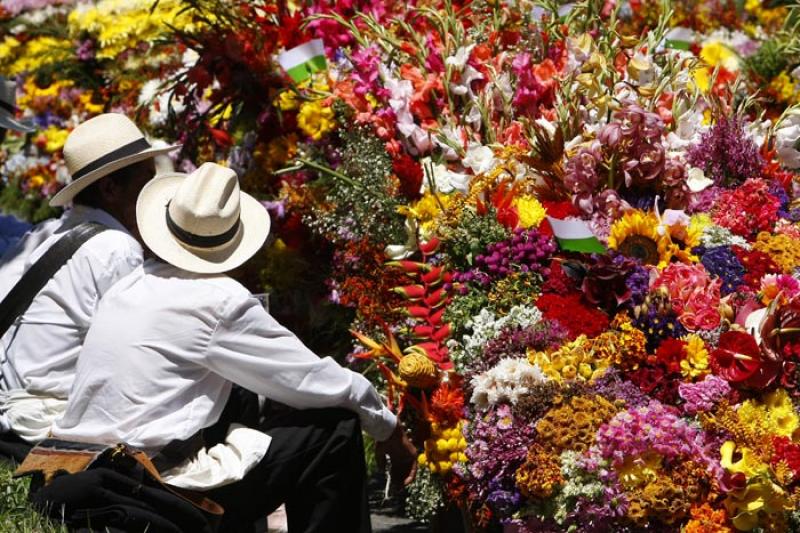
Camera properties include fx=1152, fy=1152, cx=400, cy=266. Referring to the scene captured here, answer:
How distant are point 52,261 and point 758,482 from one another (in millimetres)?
2337

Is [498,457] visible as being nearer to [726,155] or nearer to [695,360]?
[695,360]

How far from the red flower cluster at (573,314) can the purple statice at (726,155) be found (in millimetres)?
910

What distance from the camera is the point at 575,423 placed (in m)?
3.29

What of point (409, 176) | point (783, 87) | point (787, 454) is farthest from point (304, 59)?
point (783, 87)

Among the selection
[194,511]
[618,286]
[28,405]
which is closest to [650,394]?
[618,286]

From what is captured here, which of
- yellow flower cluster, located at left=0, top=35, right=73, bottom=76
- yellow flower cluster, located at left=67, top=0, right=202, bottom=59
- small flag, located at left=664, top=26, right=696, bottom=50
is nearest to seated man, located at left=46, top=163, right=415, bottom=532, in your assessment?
small flag, located at left=664, top=26, right=696, bottom=50

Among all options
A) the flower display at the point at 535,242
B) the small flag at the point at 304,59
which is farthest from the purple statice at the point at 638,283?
the small flag at the point at 304,59

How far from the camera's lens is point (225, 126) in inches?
229

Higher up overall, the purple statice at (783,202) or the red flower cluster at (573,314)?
the red flower cluster at (573,314)

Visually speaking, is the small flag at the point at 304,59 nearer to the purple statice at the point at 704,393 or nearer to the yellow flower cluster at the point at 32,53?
the purple statice at the point at 704,393

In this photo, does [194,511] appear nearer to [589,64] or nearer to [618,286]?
[618,286]

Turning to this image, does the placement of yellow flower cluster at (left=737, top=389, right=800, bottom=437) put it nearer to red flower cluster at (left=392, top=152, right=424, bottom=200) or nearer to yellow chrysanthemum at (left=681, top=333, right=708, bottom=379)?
yellow chrysanthemum at (left=681, top=333, right=708, bottom=379)

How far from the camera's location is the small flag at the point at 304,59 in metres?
5.08

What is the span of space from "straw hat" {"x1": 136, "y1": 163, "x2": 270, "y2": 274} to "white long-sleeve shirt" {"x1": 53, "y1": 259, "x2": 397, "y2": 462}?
0.33 ft
